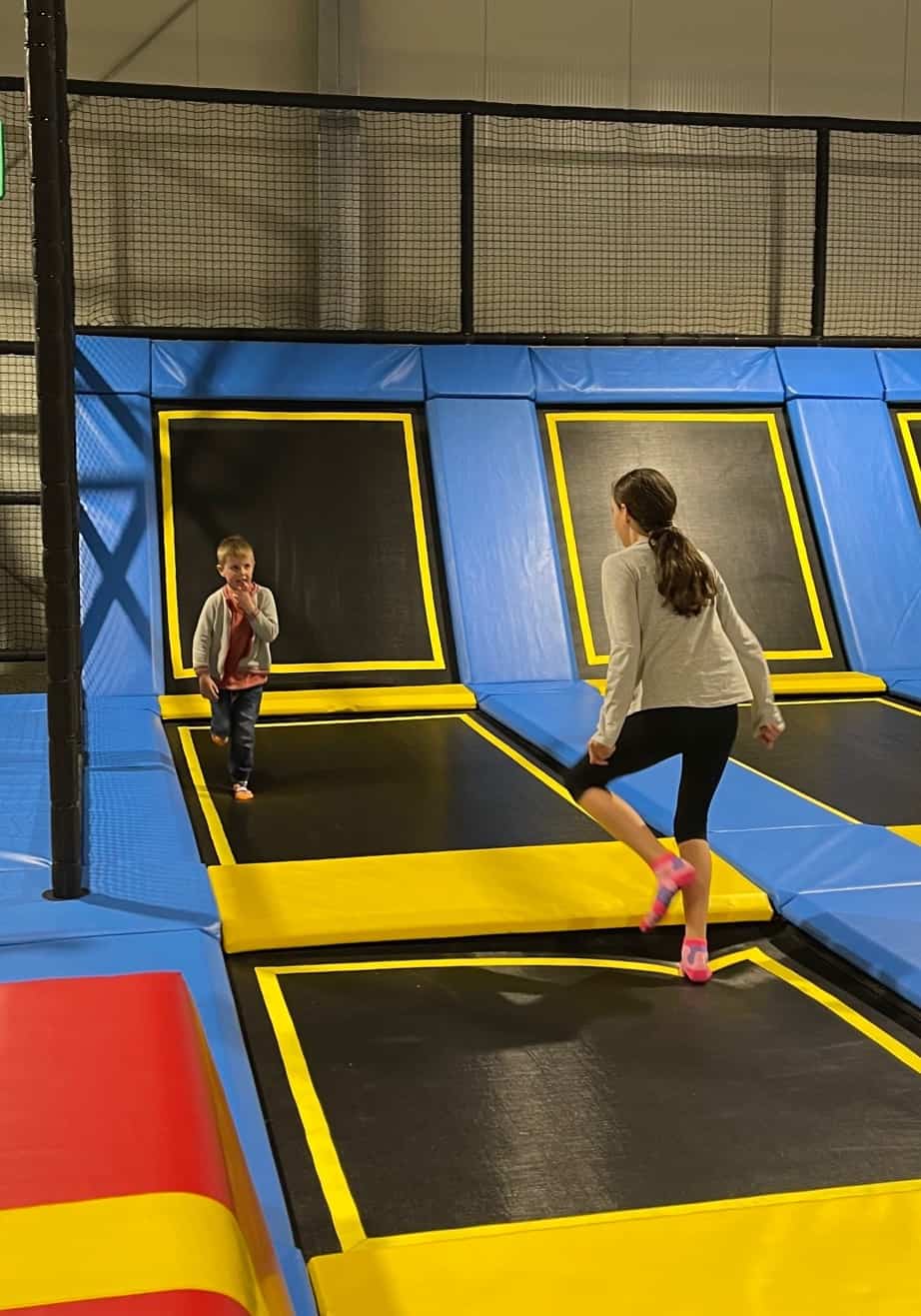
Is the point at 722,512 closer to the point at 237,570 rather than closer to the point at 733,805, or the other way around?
the point at 733,805

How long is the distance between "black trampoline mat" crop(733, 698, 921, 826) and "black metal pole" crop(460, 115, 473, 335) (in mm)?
3006

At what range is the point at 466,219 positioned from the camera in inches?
313

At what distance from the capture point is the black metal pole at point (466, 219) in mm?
7898

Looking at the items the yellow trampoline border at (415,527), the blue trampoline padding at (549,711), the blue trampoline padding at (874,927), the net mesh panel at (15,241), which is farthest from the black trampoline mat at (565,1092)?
the net mesh panel at (15,241)

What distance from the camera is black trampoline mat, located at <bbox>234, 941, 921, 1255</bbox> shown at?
2455 millimetres

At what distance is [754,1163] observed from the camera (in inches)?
100.0

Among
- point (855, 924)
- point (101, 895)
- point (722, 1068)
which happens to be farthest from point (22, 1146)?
point (855, 924)

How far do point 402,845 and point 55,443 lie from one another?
5.41 ft

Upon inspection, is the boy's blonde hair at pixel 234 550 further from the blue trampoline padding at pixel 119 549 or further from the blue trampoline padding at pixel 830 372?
the blue trampoline padding at pixel 830 372

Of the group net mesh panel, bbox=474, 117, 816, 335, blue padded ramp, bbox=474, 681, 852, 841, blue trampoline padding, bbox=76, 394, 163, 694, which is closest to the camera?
blue padded ramp, bbox=474, 681, 852, 841

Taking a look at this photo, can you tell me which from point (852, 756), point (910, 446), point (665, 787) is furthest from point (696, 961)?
point (910, 446)

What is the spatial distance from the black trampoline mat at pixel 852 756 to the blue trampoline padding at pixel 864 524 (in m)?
0.62

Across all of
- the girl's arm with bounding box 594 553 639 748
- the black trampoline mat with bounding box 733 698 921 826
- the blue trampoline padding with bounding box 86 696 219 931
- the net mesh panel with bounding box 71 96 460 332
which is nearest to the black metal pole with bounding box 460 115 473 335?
the net mesh panel with bounding box 71 96 460 332

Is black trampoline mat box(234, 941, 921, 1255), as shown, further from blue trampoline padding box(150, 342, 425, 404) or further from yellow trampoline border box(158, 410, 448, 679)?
blue trampoline padding box(150, 342, 425, 404)
